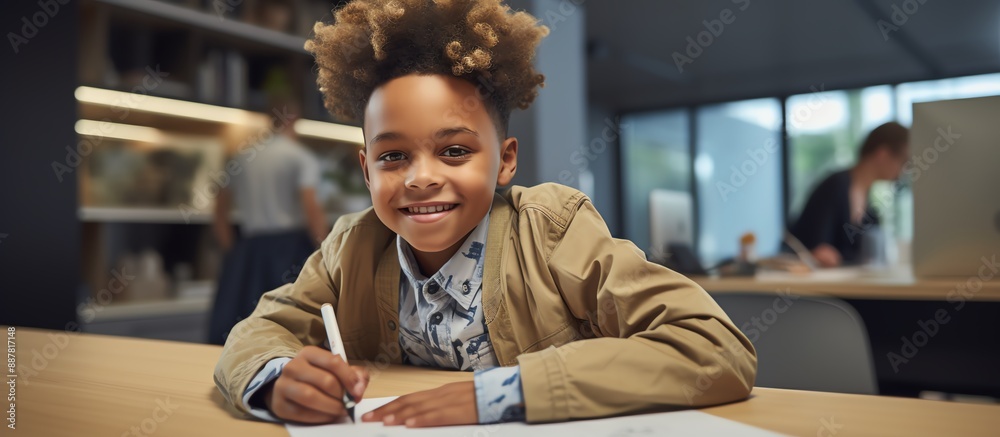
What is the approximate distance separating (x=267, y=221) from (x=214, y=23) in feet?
3.27

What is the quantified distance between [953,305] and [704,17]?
4.43m

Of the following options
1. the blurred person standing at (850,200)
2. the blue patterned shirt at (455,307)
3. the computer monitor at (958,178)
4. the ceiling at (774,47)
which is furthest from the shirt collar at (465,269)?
the ceiling at (774,47)

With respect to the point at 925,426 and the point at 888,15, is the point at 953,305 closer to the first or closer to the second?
the point at 925,426

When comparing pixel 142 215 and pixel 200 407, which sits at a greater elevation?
pixel 142 215

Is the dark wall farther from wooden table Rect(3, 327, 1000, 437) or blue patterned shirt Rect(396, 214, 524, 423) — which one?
blue patterned shirt Rect(396, 214, 524, 423)

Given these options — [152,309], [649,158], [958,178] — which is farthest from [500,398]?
→ [649,158]

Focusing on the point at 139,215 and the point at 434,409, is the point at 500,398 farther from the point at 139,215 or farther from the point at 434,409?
the point at 139,215

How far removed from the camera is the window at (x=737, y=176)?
7844 millimetres

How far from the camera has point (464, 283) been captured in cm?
97

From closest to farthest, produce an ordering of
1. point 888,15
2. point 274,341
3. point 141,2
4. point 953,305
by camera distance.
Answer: point 274,341
point 953,305
point 141,2
point 888,15

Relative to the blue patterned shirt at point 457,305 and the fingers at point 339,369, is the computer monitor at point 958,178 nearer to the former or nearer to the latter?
the blue patterned shirt at point 457,305

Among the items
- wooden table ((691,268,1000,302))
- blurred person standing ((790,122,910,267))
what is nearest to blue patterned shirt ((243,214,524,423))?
wooden table ((691,268,1000,302))

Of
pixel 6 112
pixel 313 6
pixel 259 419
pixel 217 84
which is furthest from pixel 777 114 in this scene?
pixel 259 419

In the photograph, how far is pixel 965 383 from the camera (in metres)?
1.79
